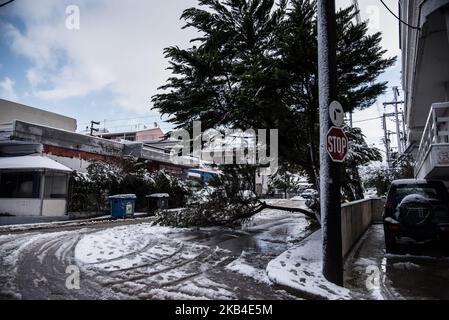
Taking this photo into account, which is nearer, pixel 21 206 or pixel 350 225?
pixel 350 225

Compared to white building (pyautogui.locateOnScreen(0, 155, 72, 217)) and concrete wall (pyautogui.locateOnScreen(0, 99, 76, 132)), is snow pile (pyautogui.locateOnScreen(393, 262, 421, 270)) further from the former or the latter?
concrete wall (pyautogui.locateOnScreen(0, 99, 76, 132))

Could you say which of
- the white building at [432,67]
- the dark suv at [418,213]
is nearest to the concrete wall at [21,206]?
the dark suv at [418,213]

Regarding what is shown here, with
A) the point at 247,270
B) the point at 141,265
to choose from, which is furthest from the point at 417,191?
the point at 141,265

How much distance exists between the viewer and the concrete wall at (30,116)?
2262 centimetres

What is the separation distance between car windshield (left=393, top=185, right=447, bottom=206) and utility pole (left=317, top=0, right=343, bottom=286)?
153 inches

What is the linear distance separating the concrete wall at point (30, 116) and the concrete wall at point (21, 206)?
6054mm

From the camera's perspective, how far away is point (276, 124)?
1116 cm

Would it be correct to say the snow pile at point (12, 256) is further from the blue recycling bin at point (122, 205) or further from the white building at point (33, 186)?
the blue recycling bin at point (122, 205)

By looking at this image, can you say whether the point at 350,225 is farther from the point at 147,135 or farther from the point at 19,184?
the point at 147,135

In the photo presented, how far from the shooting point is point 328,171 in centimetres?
518

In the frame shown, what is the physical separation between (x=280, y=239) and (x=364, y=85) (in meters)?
5.54

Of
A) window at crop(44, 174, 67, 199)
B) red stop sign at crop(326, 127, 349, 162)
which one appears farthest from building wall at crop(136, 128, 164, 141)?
red stop sign at crop(326, 127, 349, 162)

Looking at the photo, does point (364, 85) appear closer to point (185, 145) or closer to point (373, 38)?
point (373, 38)

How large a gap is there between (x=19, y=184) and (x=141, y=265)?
14.4m
